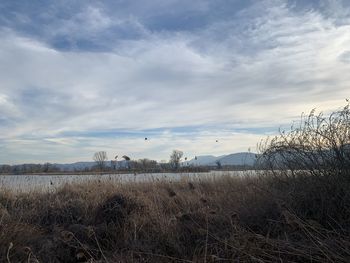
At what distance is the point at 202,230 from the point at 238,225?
33.6 inches

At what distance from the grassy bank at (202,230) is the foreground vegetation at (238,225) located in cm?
2

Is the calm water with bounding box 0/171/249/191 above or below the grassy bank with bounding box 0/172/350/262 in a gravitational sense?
above

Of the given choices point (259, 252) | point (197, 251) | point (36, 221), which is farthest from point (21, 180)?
point (259, 252)

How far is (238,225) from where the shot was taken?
6.03 m

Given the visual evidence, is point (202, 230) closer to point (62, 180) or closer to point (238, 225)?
point (238, 225)

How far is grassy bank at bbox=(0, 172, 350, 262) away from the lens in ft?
14.9

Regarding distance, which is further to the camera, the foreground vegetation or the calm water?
the calm water

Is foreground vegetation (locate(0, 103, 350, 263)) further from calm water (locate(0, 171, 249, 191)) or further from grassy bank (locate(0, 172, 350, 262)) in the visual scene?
calm water (locate(0, 171, 249, 191))

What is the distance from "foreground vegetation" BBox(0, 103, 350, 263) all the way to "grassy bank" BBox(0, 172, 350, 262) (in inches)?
0.6

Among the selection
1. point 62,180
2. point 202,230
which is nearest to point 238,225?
point 202,230

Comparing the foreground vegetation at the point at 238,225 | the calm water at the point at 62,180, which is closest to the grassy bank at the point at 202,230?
the foreground vegetation at the point at 238,225

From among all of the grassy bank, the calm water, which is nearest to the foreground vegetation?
the grassy bank

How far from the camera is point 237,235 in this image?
5.15 m

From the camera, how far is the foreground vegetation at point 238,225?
15.1 ft
